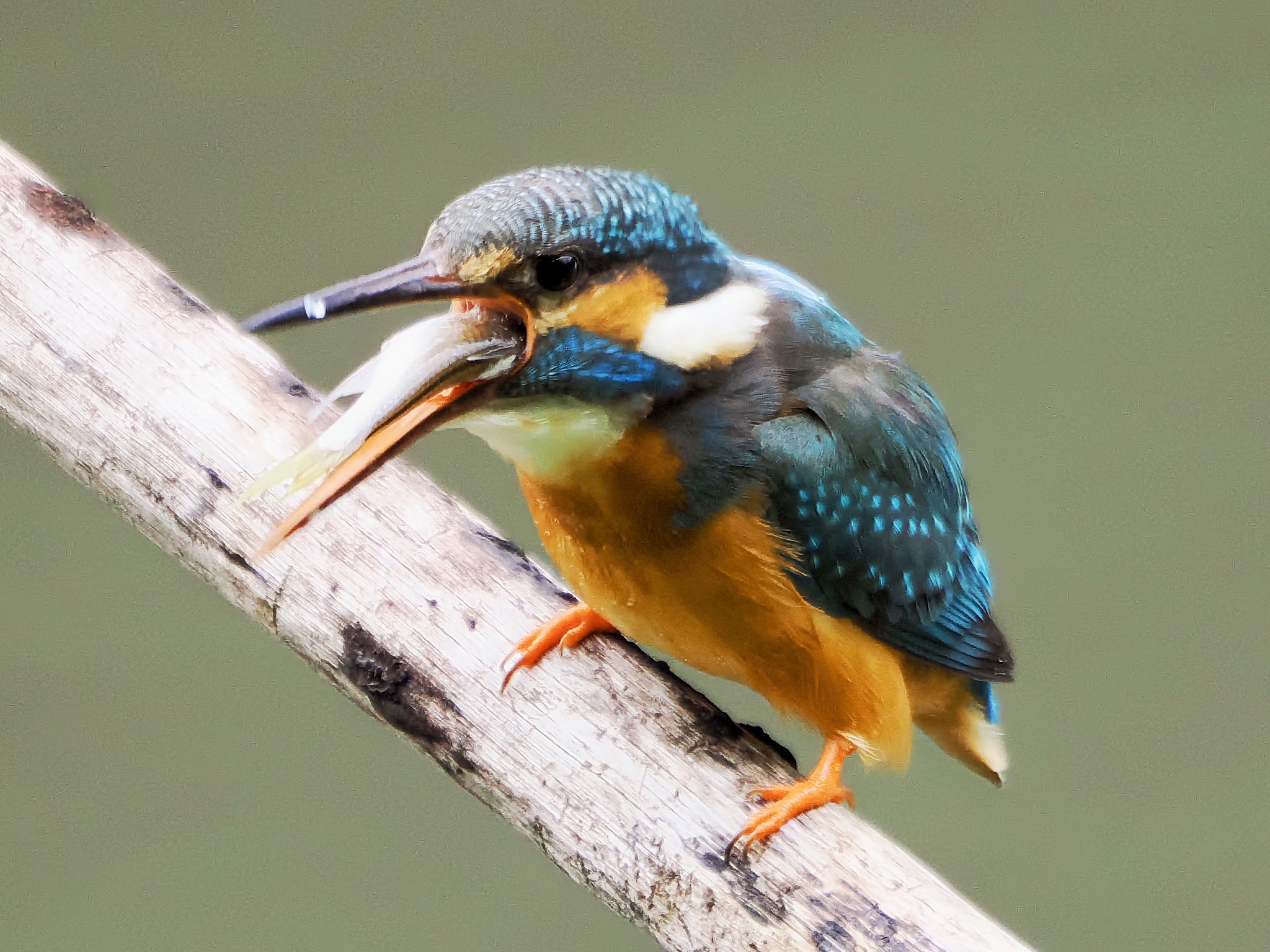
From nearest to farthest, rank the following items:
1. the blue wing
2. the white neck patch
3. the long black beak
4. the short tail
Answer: the long black beak → the white neck patch → the blue wing → the short tail

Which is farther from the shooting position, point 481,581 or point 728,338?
point 481,581

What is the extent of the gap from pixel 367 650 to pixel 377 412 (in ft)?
1.36

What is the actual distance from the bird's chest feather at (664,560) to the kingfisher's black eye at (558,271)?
0.20m

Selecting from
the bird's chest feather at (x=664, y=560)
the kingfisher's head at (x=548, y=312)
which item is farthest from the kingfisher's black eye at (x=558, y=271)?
the bird's chest feather at (x=664, y=560)

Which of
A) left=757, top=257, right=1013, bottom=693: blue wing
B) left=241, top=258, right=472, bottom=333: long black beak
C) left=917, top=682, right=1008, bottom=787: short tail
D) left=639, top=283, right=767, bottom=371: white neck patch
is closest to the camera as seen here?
left=241, top=258, right=472, bottom=333: long black beak

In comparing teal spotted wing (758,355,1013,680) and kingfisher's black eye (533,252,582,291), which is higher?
kingfisher's black eye (533,252,582,291)

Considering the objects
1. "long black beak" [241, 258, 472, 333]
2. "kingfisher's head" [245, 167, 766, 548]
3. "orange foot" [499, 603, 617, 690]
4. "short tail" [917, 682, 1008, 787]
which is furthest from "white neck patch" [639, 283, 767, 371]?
"short tail" [917, 682, 1008, 787]

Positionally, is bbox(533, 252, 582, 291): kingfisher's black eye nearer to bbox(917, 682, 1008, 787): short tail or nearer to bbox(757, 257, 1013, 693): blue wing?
bbox(757, 257, 1013, 693): blue wing

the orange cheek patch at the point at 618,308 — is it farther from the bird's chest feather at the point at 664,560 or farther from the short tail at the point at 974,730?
the short tail at the point at 974,730

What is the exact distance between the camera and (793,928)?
4.05 feet

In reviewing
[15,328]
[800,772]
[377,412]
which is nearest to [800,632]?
[800,772]

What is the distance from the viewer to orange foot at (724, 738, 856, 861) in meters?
1.31

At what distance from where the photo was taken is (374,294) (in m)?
1.12

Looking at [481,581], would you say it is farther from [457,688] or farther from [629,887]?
[629,887]
